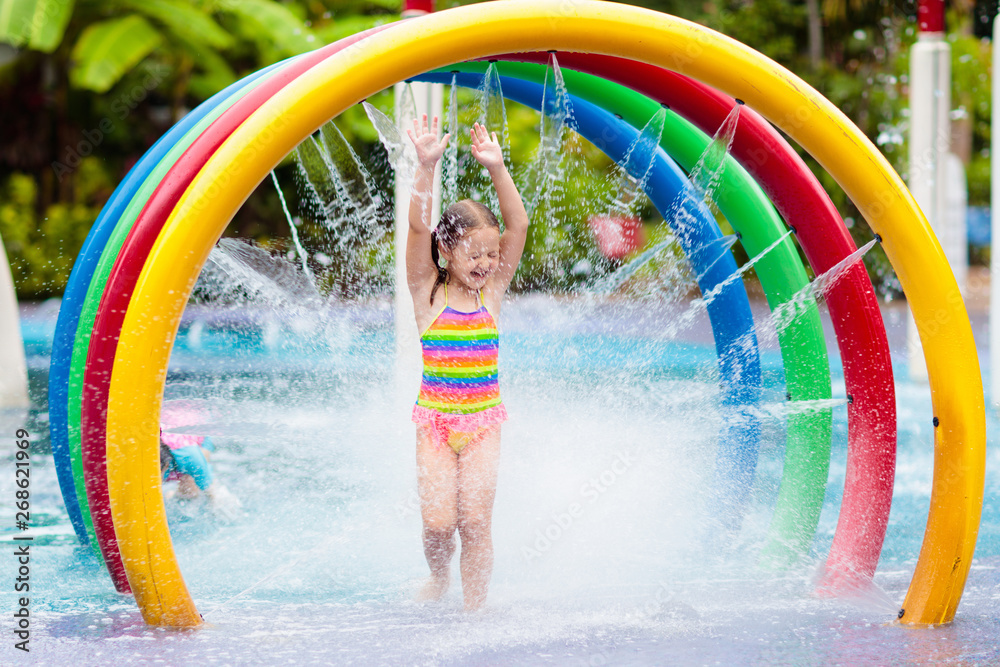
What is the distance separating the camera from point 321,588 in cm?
357

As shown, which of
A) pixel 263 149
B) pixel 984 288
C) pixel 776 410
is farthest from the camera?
pixel 984 288

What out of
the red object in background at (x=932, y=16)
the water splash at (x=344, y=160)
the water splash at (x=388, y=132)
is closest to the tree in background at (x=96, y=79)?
the red object in background at (x=932, y=16)

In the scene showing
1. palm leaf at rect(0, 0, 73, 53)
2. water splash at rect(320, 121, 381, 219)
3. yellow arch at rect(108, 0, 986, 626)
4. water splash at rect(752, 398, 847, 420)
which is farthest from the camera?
palm leaf at rect(0, 0, 73, 53)

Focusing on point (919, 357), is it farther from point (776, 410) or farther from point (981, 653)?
point (981, 653)

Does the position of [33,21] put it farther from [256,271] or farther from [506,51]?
[506,51]

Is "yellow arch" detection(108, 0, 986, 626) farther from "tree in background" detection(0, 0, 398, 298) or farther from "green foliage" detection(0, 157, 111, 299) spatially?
"green foliage" detection(0, 157, 111, 299)

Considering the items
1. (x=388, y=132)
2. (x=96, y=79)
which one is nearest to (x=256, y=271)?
(x=388, y=132)

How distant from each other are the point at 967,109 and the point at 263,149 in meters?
17.7

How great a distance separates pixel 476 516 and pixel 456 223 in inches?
38.9

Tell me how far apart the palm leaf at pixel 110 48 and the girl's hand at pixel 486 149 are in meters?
10.8

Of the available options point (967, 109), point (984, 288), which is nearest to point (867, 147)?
point (984, 288)

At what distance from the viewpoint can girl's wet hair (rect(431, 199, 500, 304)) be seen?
10.9 feet

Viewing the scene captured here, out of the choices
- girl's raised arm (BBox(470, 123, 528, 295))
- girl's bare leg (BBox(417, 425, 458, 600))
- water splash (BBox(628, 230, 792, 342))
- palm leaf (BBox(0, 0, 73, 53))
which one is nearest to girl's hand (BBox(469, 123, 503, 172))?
girl's raised arm (BBox(470, 123, 528, 295))

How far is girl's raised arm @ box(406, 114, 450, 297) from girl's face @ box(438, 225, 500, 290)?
97mm
